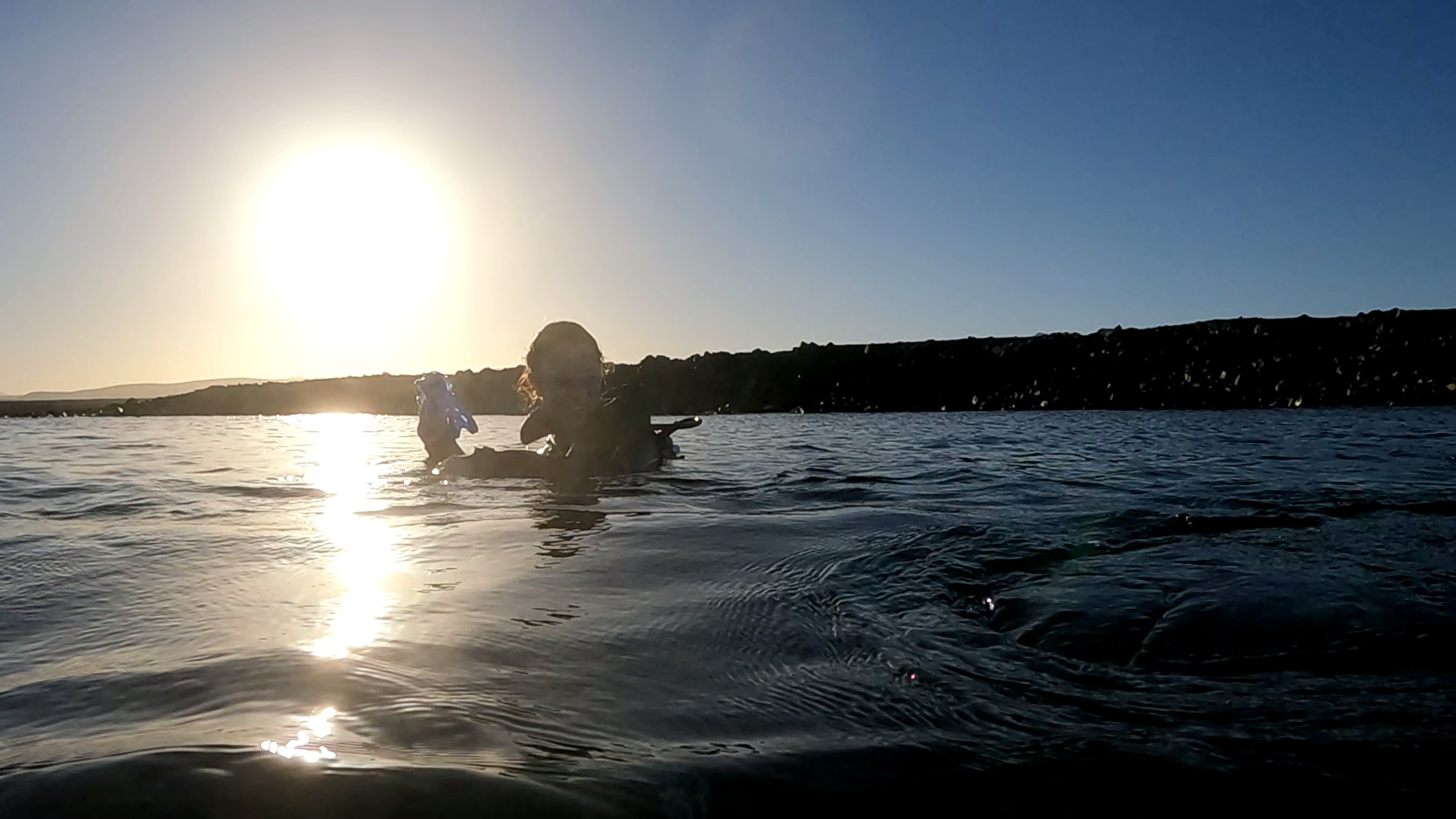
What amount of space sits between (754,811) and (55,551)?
5.28 meters

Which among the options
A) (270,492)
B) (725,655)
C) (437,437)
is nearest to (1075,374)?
(437,437)

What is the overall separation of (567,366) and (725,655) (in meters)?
6.37

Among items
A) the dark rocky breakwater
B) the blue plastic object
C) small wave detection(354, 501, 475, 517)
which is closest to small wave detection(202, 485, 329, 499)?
small wave detection(354, 501, 475, 517)

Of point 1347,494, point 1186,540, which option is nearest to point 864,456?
point 1347,494

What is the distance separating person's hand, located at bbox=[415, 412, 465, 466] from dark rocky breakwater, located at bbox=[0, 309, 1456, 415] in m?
16.4

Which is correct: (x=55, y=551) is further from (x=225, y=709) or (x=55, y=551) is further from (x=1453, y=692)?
(x=1453, y=692)

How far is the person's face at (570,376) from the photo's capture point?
29.1 feet

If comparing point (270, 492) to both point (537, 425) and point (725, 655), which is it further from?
point (725, 655)

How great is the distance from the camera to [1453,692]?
2.29 meters

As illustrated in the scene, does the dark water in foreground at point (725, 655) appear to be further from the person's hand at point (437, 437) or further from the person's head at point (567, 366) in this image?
the person's hand at point (437, 437)

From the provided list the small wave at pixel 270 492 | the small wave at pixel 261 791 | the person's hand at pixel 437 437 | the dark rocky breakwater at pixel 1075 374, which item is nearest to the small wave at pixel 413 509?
the small wave at pixel 270 492

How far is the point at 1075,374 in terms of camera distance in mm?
46656

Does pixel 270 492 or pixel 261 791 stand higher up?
pixel 261 791

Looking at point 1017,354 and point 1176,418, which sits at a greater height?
point 1017,354
